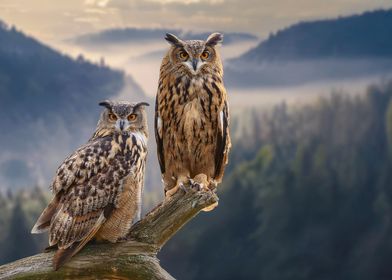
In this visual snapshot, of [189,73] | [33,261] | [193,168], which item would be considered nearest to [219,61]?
[189,73]

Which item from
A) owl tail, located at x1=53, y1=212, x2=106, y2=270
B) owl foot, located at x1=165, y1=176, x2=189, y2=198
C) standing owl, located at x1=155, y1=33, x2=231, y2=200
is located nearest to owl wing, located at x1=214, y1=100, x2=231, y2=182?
standing owl, located at x1=155, y1=33, x2=231, y2=200

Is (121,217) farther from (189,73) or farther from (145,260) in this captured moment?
(189,73)

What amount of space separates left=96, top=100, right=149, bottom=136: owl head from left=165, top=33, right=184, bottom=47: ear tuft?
0.41 metres

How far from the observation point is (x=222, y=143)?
3.80 metres

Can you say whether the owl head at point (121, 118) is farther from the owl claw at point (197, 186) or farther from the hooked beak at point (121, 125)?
the owl claw at point (197, 186)

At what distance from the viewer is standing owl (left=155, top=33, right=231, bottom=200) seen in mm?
3705

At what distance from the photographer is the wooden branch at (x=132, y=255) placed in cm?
320

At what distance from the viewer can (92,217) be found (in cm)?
320

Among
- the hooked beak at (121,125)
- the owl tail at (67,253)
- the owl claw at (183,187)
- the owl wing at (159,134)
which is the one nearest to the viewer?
the owl tail at (67,253)

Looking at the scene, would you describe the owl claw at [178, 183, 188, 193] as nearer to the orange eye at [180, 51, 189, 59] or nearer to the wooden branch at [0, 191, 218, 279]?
the wooden branch at [0, 191, 218, 279]

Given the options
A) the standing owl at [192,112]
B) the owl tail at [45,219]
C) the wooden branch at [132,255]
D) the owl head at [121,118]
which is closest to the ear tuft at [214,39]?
the standing owl at [192,112]

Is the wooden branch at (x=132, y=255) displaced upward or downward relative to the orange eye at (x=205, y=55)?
downward

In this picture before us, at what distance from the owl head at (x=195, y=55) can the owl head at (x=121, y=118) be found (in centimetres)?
38

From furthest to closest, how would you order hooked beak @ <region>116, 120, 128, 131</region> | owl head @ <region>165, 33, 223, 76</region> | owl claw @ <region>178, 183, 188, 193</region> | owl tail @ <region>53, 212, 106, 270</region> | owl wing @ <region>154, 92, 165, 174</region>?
1. owl wing @ <region>154, 92, 165, 174</region>
2. owl head @ <region>165, 33, 223, 76</region>
3. owl claw @ <region>178, 183, 188, 193</region>
4. hooked beak @ <region>116, 120, 128, 131</region>
5. owl tail @ <region>53, 212, 106, 270</region>
